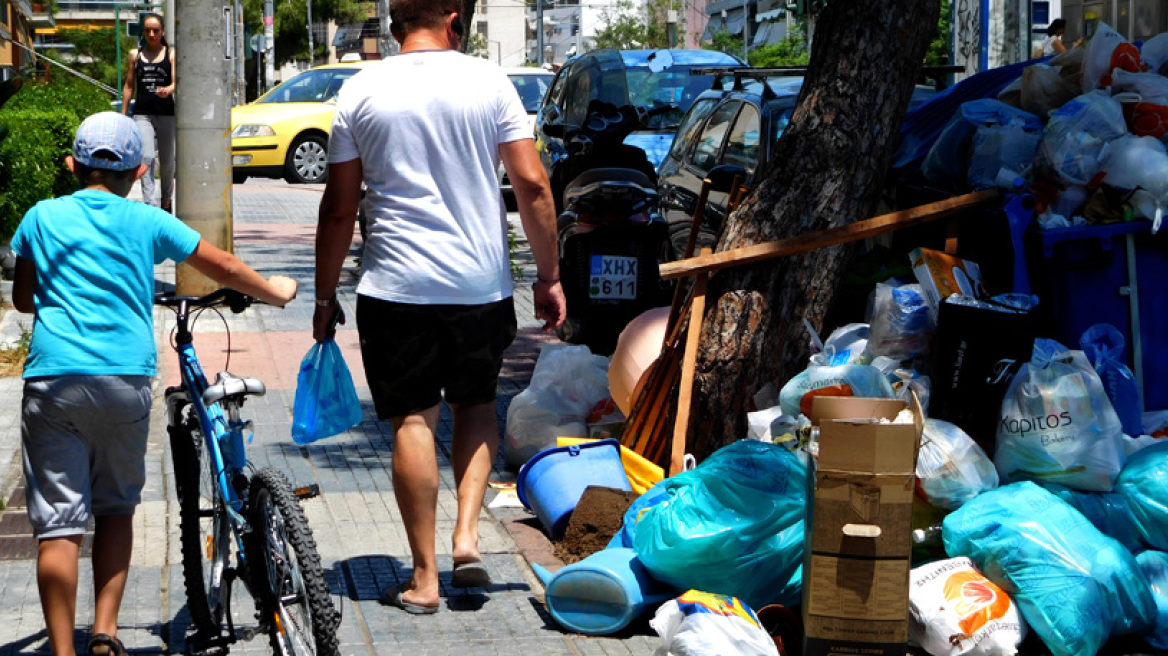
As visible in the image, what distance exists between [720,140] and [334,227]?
511cm

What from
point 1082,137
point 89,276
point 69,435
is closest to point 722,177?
point 1082,137

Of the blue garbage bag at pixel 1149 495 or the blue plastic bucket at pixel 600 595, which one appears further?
the blue garbage bag at pixel 1149 495

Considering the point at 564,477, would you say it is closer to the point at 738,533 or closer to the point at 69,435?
the point at 738,533

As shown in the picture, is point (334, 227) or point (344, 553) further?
point (344, 553)

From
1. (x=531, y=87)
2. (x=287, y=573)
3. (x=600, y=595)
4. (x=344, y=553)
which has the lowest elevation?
(x=344, y=553)

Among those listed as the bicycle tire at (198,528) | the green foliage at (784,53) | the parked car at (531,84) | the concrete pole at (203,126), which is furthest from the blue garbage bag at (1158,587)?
the green foliage at (784,53)

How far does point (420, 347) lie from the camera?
439 centimetres

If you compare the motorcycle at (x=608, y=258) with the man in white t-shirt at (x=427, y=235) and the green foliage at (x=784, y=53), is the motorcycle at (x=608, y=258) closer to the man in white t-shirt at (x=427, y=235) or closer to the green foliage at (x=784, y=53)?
the man in white t-shirt at (x=427, y=235)

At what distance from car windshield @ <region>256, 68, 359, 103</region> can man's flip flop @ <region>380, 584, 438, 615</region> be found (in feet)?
55.7

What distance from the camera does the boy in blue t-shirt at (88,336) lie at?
3.61 meters

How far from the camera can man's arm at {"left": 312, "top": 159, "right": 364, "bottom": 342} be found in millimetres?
4367

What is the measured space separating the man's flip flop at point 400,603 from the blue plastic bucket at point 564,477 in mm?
769

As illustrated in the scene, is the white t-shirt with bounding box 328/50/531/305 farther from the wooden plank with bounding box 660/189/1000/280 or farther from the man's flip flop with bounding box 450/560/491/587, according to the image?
the wooden plank with bounding box 660/189/1000/280

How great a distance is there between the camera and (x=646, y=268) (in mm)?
7992
